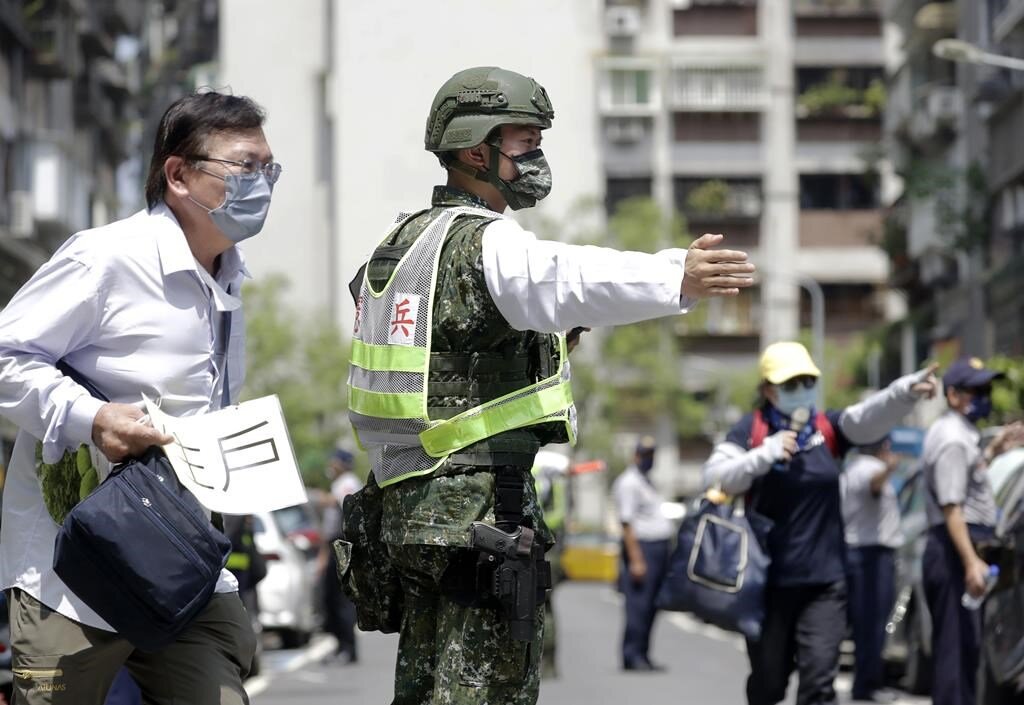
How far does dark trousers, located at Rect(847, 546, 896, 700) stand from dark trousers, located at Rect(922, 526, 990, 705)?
3417 millimetres

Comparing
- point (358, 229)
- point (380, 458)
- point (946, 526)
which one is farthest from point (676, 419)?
point (380, 458)

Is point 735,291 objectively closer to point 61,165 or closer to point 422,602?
point 422,602

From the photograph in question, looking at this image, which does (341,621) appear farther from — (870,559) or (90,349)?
(90,349)

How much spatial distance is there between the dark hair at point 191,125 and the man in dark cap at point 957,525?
552cm

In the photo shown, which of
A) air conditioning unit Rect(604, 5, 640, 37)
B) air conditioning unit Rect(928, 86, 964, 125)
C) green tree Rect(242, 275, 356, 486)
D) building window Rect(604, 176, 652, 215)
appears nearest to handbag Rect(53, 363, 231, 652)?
air conditioning unit Rect(928, 86, 964, 125)

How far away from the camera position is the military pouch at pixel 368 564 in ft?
20.2

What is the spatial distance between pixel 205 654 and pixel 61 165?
135 feet

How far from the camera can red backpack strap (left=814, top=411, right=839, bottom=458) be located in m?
10.1

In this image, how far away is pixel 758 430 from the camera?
10.3 metres

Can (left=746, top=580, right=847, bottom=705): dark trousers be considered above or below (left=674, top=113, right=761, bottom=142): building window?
below

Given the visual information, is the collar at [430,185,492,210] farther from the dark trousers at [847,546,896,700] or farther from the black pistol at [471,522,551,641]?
the dark trousers at [847,546,896,700]

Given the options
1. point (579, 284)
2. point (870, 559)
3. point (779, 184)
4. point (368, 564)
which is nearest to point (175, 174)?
point (368, 564)

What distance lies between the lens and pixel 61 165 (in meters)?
45.7

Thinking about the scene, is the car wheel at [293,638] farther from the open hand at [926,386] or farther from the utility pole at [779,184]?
the utility pole at [779,184]
